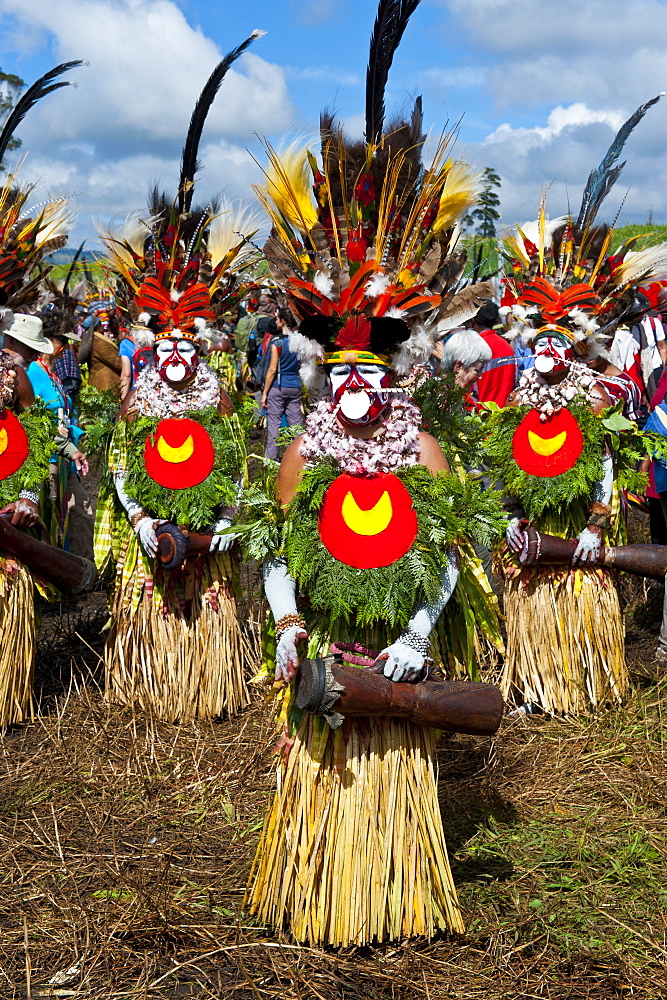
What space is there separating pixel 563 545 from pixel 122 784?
2.46 m

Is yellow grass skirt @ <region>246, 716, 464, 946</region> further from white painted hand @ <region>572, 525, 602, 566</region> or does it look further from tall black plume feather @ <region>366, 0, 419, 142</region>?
white painted hand @ <region>572, 525, 602, 566</region>

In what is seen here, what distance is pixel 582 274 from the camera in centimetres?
476

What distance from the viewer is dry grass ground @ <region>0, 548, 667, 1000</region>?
289 centimetres

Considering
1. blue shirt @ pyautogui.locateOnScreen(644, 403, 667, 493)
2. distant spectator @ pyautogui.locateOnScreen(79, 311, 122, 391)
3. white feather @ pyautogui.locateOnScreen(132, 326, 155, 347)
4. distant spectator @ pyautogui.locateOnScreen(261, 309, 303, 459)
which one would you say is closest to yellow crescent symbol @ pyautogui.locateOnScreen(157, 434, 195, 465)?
Result: white feather @ pyautogui.locateOnScreen(132, 326, 155, 347)

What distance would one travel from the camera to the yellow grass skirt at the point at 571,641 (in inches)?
195

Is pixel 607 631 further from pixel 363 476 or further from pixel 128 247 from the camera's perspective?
pixel 128 247

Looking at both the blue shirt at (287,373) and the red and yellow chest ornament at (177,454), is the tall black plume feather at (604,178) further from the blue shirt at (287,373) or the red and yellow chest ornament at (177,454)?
the blue shirt at (287,373)

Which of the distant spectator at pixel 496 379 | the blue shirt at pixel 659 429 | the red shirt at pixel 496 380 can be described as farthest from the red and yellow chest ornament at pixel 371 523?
the red shirt at pixel 496 380

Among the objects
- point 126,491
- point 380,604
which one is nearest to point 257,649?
point 126,491

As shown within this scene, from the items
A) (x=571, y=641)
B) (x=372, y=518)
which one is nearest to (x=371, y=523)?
(x=372, y=518)

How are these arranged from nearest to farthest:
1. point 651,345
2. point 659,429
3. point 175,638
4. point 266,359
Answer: point 175,638 < point 659,429 < point 651,345 < point 266,359

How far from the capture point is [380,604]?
2844 mm

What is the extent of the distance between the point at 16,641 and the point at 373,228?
306 centimetres

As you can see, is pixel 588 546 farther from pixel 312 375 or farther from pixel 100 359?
pixel 100 359
